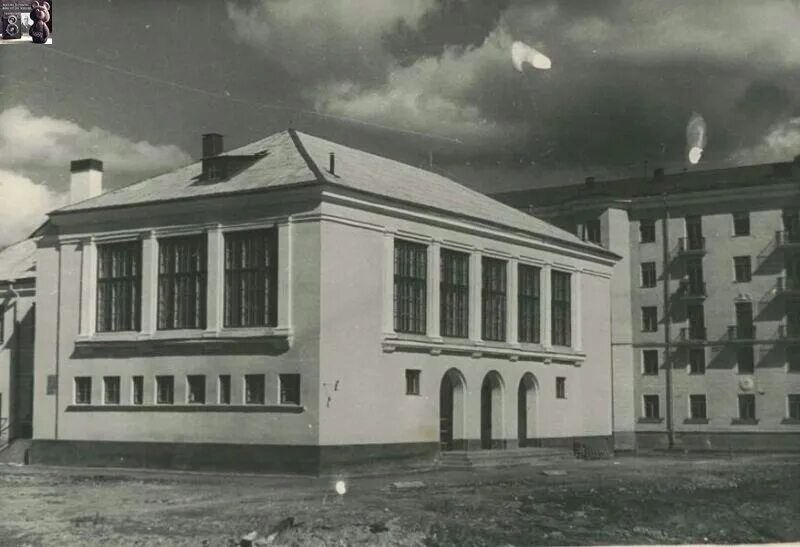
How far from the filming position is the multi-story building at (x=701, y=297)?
3288 cm

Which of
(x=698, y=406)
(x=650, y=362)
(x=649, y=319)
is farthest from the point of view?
(x=649, y=319)

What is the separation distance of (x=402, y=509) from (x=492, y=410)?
1611 cm


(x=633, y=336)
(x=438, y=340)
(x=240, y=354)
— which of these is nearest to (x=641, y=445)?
(x=633, y=336)

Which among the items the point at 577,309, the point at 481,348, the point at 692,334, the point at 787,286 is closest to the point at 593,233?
the point at 577,309

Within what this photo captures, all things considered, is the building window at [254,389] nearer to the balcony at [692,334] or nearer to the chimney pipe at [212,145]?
the chimney pipe at [212,145]

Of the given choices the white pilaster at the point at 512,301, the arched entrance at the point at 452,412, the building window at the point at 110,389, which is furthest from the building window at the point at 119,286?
the white pilaster at the point at 512,301

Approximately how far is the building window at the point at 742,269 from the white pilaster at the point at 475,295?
A: 7699mm

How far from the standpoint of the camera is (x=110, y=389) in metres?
33.2

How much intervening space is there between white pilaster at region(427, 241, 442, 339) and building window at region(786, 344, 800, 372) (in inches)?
407

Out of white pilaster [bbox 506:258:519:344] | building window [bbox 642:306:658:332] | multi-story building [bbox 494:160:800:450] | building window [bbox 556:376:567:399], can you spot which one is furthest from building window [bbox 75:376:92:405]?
building window [bbox 642:306:658:332]

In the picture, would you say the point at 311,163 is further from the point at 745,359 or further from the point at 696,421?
the point at 696,421

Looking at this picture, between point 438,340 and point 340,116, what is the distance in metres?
12.0

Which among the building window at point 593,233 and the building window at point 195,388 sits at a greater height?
the building window at point 593,233

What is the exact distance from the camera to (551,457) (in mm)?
37500
